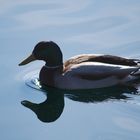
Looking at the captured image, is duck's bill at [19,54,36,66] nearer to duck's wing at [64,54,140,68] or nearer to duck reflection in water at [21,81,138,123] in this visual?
duck reflection in water at [21,81,138,123]

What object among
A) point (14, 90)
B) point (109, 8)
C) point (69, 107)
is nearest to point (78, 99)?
point (69, 107)

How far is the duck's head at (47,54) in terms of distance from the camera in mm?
9289

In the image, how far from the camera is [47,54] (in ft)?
30.7

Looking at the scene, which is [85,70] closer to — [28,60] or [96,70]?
[96,70]

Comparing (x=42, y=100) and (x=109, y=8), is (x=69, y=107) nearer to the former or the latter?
(x=42, y=100)

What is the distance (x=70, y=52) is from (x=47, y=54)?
0.69m

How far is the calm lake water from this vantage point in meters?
7.95

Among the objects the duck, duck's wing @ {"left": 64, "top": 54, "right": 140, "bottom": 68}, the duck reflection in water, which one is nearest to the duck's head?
the duck

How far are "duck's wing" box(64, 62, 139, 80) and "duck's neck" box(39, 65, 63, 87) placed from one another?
0.20 metres

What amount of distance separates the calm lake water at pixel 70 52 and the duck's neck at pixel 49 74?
0.44ft

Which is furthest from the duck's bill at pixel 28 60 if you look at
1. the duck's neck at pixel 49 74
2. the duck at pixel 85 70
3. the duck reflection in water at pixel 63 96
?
the duck reflection in water at pixel 63 96

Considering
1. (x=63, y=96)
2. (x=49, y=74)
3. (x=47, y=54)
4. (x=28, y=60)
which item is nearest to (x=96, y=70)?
(x=63, y=96)

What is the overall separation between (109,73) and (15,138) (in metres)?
1.80

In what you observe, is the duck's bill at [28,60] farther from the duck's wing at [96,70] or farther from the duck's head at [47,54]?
the duck's wing at [96,70]
